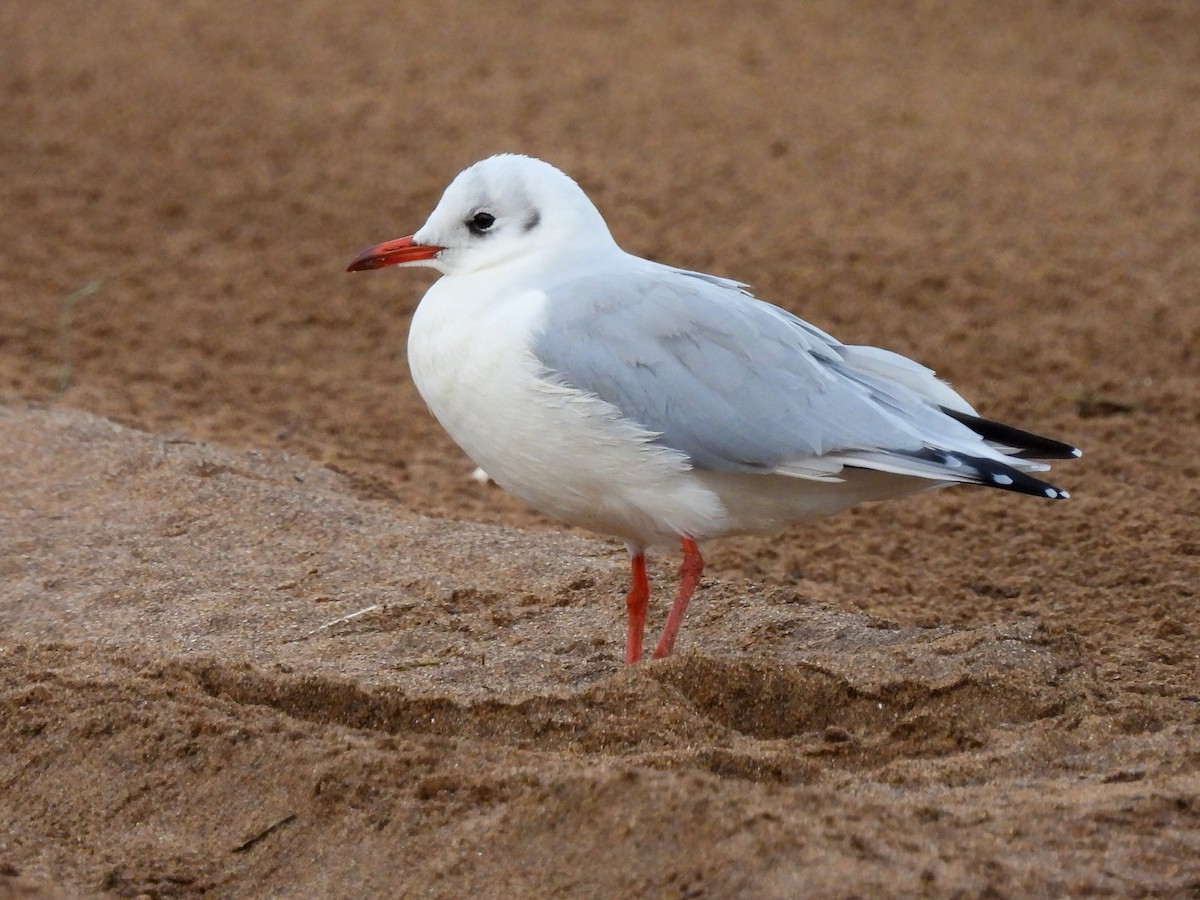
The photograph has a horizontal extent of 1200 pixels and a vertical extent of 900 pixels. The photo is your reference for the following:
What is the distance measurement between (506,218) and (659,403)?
2.56ft

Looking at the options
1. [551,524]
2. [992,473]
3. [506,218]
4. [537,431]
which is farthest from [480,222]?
[551,524]

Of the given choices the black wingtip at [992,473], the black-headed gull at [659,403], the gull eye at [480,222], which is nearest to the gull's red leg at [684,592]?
the black-headed gull at [659,403]

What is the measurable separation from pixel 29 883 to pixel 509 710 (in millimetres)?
1255

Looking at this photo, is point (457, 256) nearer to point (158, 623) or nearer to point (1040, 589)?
point (158, 623)

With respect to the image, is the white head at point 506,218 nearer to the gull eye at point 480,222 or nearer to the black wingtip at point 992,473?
the gull eye at point 480,222

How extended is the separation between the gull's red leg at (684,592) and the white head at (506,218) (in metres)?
0.88

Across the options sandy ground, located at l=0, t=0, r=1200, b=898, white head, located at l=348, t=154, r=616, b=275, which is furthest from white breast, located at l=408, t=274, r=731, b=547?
sandy ground, located at l=0, t=0, r=1200, b=898

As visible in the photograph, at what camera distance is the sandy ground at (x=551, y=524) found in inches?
129

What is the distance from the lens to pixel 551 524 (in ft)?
20.1

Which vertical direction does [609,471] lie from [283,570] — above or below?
above

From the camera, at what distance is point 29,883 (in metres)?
3.01

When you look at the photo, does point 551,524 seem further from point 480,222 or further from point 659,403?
point 659,403

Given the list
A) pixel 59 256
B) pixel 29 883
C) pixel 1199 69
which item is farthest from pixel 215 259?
pixel 1199 69

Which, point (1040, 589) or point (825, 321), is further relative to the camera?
point (825, 321)
